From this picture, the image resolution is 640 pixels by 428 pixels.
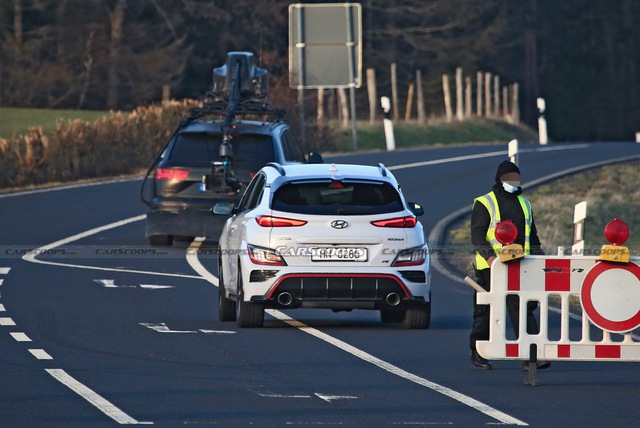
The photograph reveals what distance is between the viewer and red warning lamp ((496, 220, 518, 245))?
12.5m

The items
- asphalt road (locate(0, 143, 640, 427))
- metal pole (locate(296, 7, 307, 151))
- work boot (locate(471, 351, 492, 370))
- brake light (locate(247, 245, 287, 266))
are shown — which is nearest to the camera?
asphalt road (locate(0, 143, 640, 427))

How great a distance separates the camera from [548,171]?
39688mm

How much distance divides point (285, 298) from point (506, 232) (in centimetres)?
331

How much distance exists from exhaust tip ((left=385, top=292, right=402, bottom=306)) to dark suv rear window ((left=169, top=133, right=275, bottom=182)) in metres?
7.98

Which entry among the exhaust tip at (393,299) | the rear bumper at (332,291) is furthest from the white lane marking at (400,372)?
the exhaust tip at (393,299)

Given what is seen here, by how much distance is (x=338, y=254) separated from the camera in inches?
604

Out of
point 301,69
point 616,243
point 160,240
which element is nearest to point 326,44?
point 301,69

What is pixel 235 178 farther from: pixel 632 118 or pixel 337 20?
pixel 632 118

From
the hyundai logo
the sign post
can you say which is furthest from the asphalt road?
the sign post

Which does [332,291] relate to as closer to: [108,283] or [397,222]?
[397,222]

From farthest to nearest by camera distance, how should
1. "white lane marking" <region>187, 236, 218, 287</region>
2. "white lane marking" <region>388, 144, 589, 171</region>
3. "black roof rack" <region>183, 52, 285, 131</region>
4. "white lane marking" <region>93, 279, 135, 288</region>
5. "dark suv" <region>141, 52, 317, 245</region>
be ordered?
"white lane marking" <region>388, 144, 589, 171</region> → "black roof rack" <region>183, 52, 285, 131</region> → "dark suv" <region>141, 52, 317, 245</region> → "white lane marking" <region>187, 236, 218, 287</region> → "white lane marking" <region>93, 279, 135, 288</region>

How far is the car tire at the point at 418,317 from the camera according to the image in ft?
51.8

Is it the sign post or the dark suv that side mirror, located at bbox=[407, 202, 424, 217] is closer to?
the dark suv

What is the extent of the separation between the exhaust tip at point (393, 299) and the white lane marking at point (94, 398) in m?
3.58
